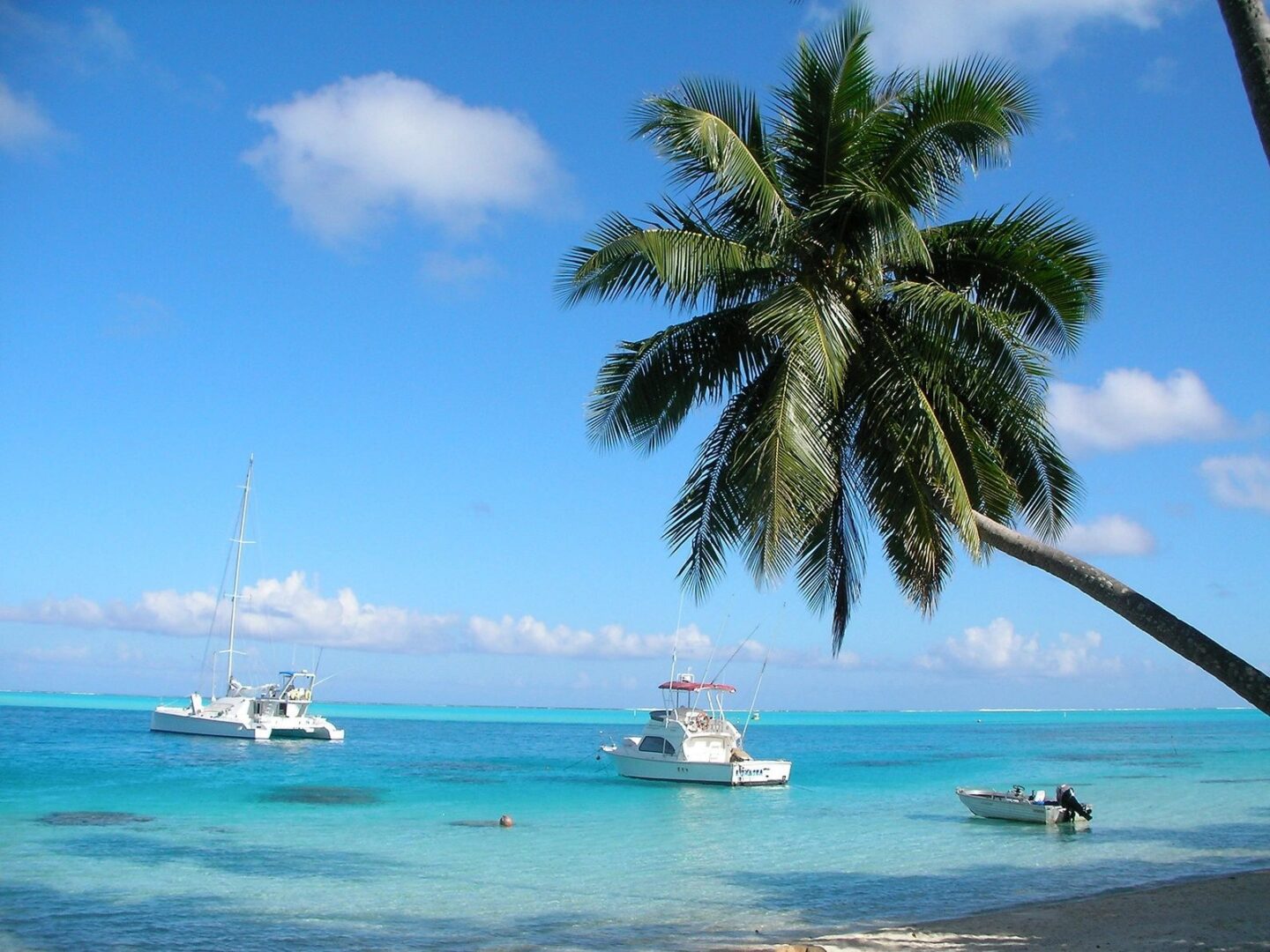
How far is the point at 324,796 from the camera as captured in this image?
34906 mm

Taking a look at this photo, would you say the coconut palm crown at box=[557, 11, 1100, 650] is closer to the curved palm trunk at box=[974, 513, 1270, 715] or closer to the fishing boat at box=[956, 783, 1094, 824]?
the curved palm trunk at box=[974, 513, 1270, 715]

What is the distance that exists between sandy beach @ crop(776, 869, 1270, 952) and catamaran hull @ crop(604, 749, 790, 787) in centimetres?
2249

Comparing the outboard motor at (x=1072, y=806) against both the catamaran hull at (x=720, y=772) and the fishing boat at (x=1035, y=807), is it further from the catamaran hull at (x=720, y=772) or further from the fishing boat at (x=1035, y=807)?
the catamaran hull at (x=720, y=772)

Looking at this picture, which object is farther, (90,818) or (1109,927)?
(90,818)

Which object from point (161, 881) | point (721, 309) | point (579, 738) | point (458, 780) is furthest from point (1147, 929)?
point (579, 738)

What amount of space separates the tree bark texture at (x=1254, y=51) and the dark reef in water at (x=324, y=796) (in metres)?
31.3

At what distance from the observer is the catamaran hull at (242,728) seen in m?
60.0

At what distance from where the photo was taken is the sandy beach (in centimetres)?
1242

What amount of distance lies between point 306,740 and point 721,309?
199 ft

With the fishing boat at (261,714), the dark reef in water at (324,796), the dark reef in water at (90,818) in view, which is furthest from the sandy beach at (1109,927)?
the fishing boat at (261,714)

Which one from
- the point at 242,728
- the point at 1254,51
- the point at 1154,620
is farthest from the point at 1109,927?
the point at 242,728

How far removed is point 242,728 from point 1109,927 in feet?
179

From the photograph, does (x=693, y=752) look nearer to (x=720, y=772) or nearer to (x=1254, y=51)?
(x=720, y=772)

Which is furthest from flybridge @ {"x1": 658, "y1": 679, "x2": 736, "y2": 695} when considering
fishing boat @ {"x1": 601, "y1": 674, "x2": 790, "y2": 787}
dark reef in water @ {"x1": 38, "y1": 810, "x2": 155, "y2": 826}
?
dark reef in water @ {"x1": 38, "y1": 810, "x2": 155, "y2": 826}
